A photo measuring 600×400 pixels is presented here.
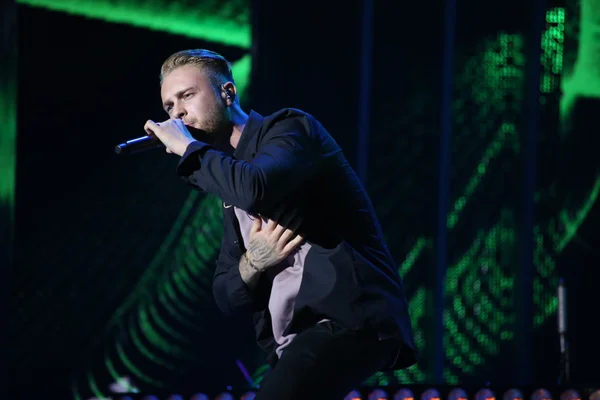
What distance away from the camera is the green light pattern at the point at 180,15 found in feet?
12.4

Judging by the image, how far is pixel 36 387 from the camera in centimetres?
359

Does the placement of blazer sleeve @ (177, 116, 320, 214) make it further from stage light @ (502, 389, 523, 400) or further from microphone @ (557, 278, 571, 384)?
microphone @ (557, 278, 571, 384)

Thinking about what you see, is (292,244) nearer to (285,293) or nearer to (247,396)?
(285,293)

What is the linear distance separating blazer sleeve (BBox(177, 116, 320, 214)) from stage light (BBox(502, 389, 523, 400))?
1198mm

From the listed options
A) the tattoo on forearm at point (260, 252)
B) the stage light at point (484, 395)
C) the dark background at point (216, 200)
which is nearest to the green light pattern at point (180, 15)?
the dark background at point (216, 200)

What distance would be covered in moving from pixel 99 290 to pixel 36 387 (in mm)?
499

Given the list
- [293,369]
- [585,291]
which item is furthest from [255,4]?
[293,369]

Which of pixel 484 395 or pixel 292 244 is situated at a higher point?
pixel 292 244

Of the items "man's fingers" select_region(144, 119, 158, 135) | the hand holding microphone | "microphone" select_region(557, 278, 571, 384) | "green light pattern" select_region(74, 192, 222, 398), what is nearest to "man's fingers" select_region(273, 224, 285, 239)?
the hand holding microphone

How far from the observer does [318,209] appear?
5.75 ft

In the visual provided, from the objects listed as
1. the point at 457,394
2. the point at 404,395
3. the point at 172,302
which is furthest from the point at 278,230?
the point at 172,302

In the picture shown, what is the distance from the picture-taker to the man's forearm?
1852 mm

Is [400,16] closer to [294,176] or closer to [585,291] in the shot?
[585,291]

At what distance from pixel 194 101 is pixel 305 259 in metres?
0.51
